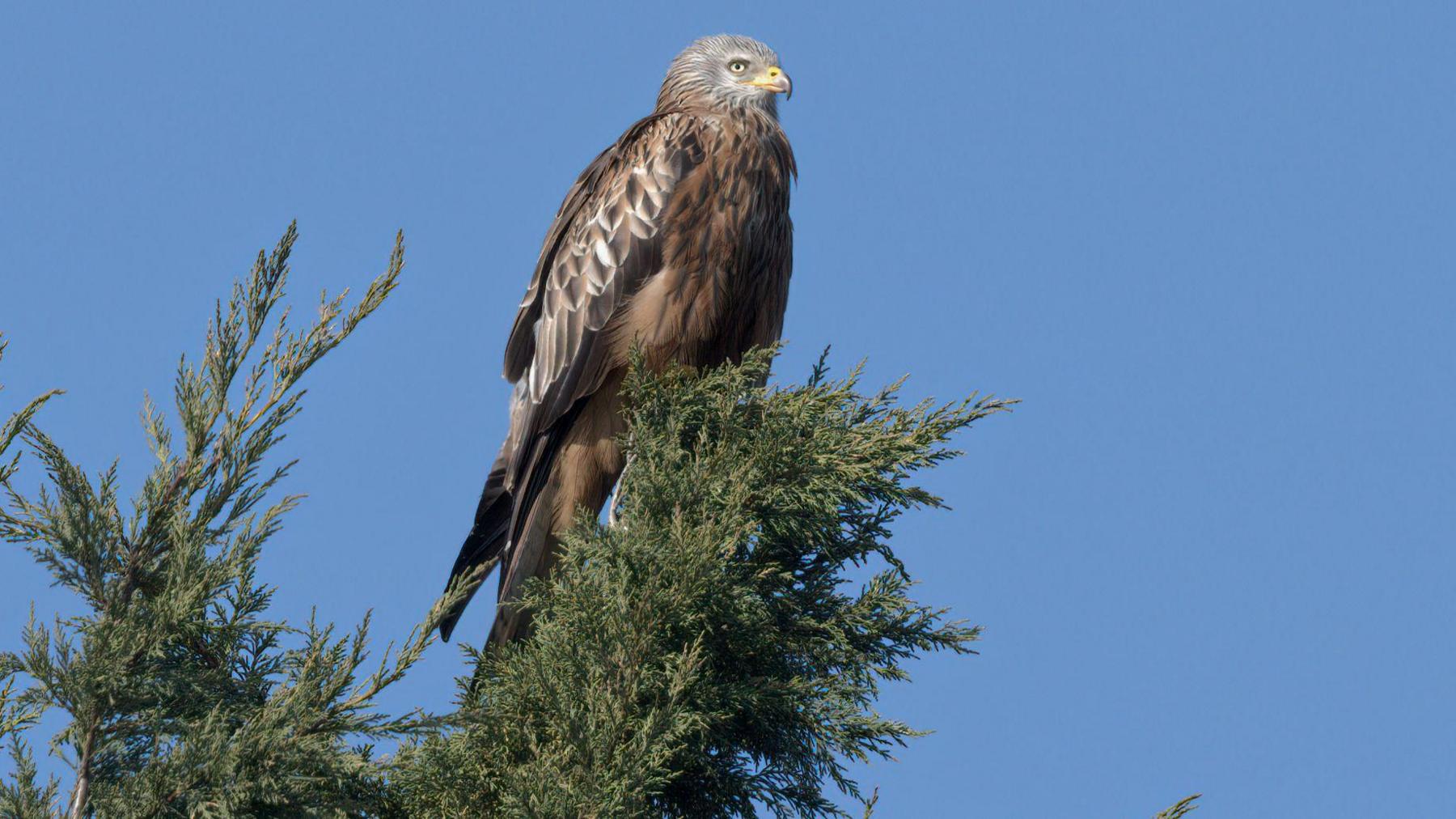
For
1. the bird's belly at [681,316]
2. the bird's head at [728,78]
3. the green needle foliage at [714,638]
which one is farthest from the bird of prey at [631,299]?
the green needle foliage at [714,638]

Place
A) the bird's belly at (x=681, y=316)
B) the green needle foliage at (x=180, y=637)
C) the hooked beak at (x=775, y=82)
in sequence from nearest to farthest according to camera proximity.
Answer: the green needle foliage at (x=180, y=637) < the bird's belly at (x=681, y=316) < the hooked beak at (x=775, y=82)

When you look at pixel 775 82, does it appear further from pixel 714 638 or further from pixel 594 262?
pixel 714 638

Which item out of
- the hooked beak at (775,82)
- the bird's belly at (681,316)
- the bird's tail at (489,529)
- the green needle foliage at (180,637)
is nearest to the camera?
the green needle foliage at (180,637)

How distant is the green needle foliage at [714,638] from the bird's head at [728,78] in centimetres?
208

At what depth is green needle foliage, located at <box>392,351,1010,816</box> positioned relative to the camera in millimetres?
3250

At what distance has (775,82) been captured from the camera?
19.7 ft

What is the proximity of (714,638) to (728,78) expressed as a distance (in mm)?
3169

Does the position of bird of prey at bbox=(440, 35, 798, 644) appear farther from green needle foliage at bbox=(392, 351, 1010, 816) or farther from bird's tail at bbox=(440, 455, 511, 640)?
green needle foliage at bbox=(392, 351, 1010, 816)

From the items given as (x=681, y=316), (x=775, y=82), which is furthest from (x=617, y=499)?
(x=775, y=82)

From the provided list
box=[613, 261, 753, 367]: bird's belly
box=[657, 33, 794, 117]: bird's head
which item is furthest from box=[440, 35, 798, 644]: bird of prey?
box=[657, 33, 794, 117]: bird's head

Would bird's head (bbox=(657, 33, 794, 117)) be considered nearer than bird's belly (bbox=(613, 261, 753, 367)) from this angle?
No

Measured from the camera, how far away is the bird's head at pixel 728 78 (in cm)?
600

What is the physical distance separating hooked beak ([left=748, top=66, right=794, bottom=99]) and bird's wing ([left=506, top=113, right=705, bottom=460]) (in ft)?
1.54

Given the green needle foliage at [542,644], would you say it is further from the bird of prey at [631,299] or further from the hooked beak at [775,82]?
the hooked beak at [775,82]
